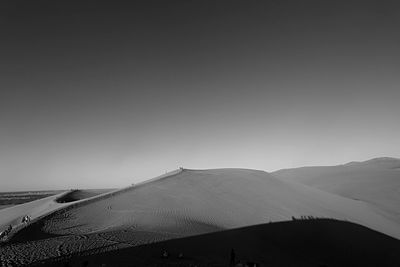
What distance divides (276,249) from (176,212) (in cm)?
815

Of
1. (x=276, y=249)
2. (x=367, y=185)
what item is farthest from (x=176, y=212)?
(x=367, y=185)

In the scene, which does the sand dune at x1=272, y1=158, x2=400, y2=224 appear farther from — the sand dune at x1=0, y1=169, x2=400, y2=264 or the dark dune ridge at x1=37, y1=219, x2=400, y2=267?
the dark dune ridge at x1=37, y1=219, x2=400, y2=267

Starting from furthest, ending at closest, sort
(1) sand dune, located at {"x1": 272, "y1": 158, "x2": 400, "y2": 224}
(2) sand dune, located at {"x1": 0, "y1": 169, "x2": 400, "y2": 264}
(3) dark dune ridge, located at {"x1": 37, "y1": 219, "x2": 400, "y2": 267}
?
(1) sand dune, located at {"x1": 272, "y1": 158, "x2": 400, "y2": 224} → (2) sand dune, located at {"x1": 0, "y1": 169, "x2": 400, "y2": 264} → (3) dark dune ridge, located at {"x1": 37, "y1": 219, "x2": 400, "y2": 267}

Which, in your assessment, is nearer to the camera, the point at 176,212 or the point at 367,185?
the point at 176,212

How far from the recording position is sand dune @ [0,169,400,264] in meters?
18.3

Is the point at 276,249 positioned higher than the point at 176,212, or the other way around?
the point at 176,212

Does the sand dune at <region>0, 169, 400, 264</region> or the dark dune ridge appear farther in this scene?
the sand dune at <region>0, 169, 400, 264</region>

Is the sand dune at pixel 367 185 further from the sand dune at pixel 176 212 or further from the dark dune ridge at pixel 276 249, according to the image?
the dark dune ridge at pixel 276 249

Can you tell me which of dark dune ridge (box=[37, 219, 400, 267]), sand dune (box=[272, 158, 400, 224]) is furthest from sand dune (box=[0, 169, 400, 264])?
sand dune (box=[272, 158, 400, 224])

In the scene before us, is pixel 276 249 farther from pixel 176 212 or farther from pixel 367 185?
pixel 367 185

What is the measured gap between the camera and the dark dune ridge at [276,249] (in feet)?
52.0

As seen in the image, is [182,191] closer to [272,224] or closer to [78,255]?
[272,224]

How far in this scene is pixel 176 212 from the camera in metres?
26.8

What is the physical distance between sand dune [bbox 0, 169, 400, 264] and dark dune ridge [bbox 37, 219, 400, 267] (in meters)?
1.07
